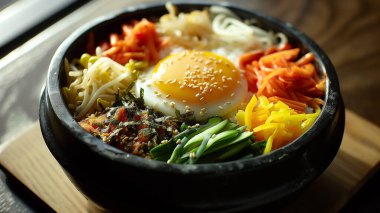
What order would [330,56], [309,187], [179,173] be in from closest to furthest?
[179,173] < [309,187] < [330,56]

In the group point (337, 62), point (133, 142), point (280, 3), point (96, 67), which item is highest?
point (96, 67)

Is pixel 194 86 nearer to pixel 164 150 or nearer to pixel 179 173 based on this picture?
pixel 164 150

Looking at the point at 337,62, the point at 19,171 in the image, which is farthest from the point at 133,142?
the point at 337,62

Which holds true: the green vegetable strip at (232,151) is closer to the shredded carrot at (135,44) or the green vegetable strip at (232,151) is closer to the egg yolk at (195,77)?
the egg yolk at (195,77)

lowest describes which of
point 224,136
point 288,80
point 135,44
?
point 288,80

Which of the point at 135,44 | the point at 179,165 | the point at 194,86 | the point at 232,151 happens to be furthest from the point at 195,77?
the point at 179,165

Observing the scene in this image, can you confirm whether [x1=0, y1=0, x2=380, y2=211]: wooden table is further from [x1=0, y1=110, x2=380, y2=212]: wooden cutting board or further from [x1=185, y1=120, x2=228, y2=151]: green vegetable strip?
[x1=185, y1=120, x2=228, y2=151]: green vegetable strip

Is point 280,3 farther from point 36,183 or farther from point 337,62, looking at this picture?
point 36,183
